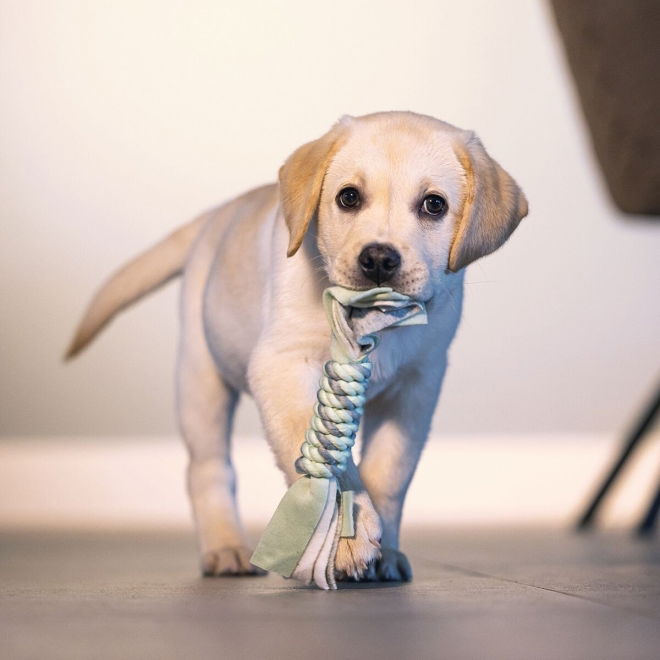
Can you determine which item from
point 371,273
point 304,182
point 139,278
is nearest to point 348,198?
point 304,182

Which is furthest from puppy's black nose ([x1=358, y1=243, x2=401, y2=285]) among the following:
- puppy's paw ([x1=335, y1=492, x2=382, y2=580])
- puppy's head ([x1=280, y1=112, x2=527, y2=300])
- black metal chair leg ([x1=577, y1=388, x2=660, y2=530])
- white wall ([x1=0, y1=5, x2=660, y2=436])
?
white wall ([x1=0, y1=5, x2=660, y2=436])

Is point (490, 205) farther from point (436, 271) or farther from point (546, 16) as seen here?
point (546, 16)

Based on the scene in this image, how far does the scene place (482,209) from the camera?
2.33 meters

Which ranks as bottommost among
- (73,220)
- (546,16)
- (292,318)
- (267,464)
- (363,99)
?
(267,464)

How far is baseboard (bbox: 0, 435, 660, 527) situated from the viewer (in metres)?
6.41

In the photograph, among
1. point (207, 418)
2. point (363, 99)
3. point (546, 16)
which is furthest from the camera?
point (546, 16)

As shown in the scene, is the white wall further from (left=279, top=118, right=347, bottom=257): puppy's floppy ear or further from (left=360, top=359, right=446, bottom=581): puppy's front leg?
(left=279, top=118, right=347, bottom=257): puppy's floppy ear

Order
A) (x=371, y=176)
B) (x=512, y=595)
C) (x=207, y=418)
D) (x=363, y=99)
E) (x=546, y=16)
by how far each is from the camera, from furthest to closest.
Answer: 1. (x=546, y=16)
2. (x=363, y=99)
3. (x=207, y=418)
4. (x=371, y=176)
5. (x=512, y=595)

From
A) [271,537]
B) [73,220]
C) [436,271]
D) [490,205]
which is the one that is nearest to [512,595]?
[271,537]

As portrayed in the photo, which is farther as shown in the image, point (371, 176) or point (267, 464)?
point (267, 464)

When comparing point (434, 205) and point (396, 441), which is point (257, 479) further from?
point (434, 205)

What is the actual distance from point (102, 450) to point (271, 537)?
4.55 m

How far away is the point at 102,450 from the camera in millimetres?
6469

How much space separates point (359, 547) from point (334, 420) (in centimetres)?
21
